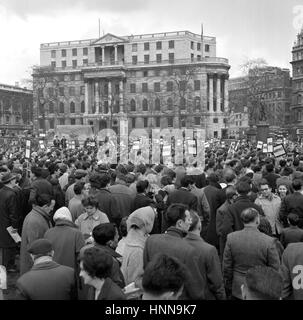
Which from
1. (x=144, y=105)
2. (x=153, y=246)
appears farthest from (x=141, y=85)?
(x=153, y=246)

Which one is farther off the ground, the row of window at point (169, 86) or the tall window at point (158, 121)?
the row of window at point (169, 86)

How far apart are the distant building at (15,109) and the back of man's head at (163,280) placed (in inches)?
4046

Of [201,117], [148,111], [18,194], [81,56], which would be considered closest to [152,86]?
[148,111]

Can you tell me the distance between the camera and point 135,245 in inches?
237

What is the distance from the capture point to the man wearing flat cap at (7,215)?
9.24 metres

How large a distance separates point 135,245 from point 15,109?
352 ft

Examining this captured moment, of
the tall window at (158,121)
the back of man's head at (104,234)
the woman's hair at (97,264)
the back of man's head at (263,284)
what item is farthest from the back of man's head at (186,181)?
the tall window at (158,121)

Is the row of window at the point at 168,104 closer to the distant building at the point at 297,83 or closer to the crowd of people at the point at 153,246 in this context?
the distant building at the point at 297,83

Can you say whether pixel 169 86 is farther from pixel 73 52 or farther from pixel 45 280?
pixel 45 280

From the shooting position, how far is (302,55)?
301 ft

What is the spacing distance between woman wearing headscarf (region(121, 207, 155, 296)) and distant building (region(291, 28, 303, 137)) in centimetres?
8783

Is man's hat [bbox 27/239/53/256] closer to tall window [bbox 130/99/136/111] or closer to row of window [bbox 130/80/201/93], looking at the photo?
row of window [bbox 130/80/201/93]

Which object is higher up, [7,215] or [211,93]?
[211,93]

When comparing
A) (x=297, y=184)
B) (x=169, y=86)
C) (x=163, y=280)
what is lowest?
(x=163, y=280)
